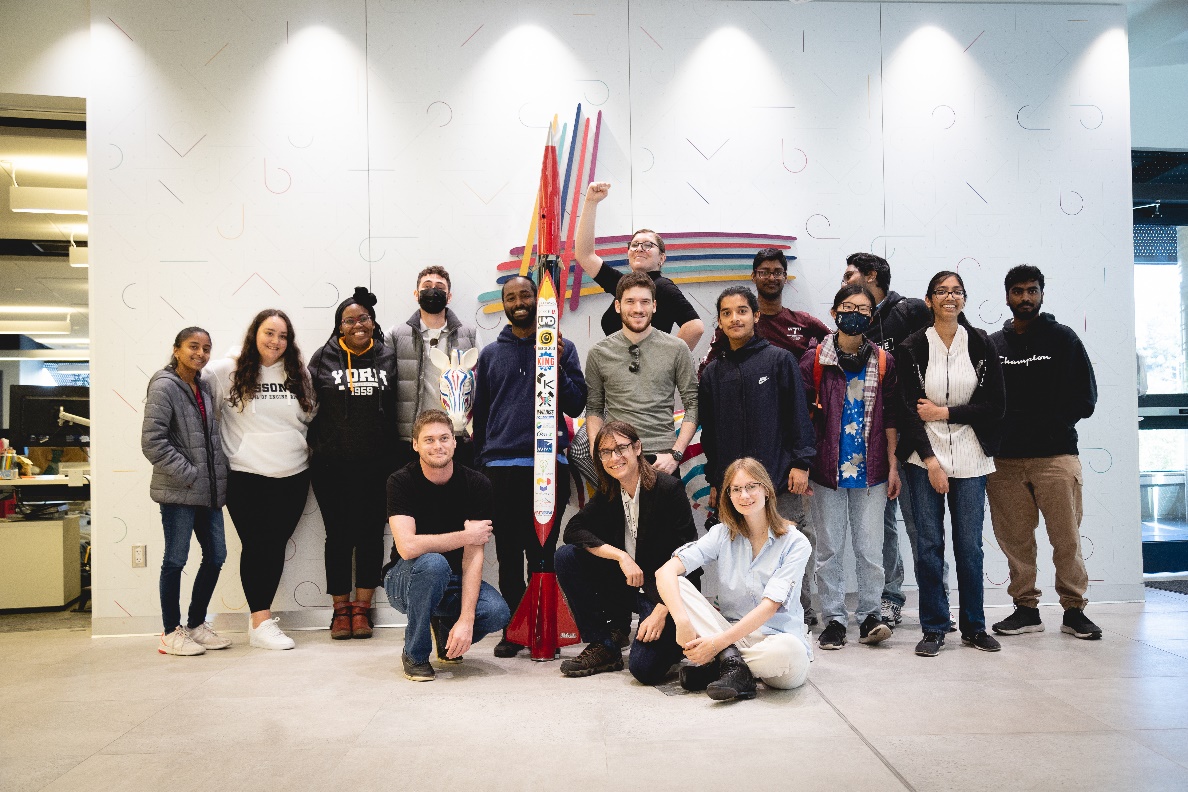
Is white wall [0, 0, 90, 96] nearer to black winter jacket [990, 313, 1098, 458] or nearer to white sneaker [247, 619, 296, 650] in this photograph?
white sneaker [247, 619, 296, 650]

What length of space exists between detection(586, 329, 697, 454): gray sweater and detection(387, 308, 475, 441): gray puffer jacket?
690 mm

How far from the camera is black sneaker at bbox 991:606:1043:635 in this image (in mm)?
3734

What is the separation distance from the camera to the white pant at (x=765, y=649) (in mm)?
2840

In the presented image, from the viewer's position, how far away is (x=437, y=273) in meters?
4.03

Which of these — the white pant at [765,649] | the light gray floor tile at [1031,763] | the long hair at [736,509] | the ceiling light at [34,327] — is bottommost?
the light gray floor tile at [1031,763]

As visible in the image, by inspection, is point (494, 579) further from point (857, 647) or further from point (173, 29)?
point (173, 29)

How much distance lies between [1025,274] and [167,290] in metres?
4.00

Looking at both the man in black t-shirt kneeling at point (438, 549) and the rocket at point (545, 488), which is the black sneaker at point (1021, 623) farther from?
the man in black t-shirt kneeling at point (438, 549)

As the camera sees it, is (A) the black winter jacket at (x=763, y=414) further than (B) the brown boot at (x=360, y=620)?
No

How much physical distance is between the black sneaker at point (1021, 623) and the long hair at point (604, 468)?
177cm

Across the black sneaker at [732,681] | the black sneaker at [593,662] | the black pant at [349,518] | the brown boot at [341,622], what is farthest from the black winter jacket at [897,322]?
the brown boot at [341,622]

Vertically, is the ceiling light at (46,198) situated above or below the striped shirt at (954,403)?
above

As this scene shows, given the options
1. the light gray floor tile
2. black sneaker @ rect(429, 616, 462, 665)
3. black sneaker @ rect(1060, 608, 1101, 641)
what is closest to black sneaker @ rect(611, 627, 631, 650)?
black sneaker @ rect(429, 616, 462, 665)

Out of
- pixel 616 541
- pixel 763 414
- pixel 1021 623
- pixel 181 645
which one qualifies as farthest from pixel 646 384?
pixel 181 645
